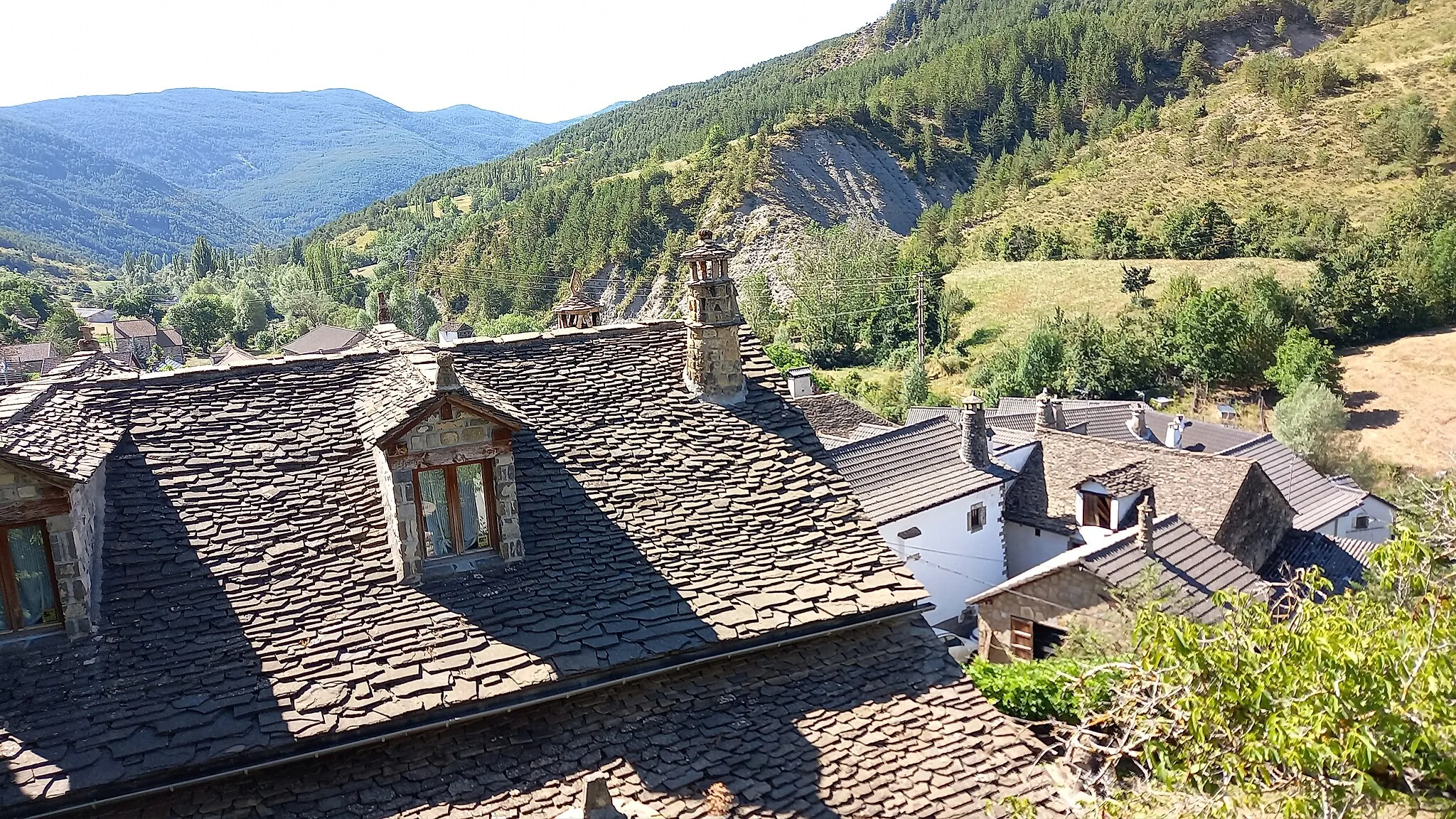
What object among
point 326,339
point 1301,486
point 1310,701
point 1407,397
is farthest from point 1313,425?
point 326,339

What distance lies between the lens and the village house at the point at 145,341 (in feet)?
322

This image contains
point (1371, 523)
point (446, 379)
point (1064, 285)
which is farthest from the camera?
point (1064, 285)

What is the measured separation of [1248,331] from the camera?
52344 millimetres

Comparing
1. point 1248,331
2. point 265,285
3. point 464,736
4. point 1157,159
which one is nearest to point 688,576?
point 464,736

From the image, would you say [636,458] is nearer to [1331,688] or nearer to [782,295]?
[1331,688]

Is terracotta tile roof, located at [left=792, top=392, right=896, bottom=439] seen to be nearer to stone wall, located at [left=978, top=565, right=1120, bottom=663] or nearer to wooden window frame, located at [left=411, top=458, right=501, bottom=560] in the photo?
stone wall, located at [left=978, top=565, right=1120, bottom=663]

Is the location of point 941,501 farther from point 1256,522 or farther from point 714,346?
point 714,346

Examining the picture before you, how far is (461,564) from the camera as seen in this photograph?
8812mm

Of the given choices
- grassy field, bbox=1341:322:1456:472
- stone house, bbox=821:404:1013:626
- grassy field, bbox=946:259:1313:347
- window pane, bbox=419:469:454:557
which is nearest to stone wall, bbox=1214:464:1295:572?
stone house, bbox=821:404:1013:626

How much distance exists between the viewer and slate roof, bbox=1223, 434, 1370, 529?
27.8 metres

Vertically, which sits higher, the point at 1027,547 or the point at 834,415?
the point at 834,415

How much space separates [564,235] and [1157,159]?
7410 cm

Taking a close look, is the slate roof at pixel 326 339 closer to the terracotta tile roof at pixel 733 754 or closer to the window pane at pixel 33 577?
the window pane at pixel 33 577

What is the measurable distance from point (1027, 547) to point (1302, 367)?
104 feet
